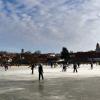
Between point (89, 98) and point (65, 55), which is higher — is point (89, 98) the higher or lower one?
the lower one

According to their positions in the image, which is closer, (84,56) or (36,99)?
(36,99)

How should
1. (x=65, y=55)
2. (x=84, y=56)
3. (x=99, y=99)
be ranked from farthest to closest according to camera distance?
(x=84, y=56) < (x=65, y=55) < (x=99, y=99)

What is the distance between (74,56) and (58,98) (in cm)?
15180

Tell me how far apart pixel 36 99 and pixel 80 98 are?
209 cm

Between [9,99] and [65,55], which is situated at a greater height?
[65,55]

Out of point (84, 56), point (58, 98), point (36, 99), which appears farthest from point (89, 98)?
point (84, 56)

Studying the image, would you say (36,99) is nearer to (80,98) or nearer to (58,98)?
(58,98)

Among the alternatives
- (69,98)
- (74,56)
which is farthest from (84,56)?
(69,98)

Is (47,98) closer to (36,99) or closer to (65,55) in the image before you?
(36,99)

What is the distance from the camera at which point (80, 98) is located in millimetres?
14031

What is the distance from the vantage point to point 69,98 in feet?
46.6

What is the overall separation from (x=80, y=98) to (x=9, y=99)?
335 centimetres

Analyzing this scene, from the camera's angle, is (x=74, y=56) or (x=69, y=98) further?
(x=74, y=56)

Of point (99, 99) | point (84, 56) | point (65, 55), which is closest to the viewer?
point (99, 99)
